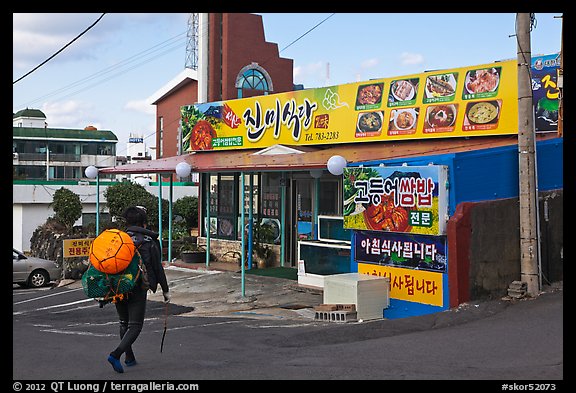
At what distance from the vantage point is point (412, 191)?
1176cm

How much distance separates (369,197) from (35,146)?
65.6 meters

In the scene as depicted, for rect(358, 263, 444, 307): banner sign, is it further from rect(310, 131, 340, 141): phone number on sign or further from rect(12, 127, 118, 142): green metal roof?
rect(12, 127, 118, 142): green metal roof

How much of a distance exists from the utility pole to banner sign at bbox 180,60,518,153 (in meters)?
3.08

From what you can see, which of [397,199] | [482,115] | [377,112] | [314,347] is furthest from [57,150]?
[314,347]

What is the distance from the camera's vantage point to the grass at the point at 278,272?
17.8 meters

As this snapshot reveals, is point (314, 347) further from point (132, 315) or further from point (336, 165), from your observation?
point (336, 165)

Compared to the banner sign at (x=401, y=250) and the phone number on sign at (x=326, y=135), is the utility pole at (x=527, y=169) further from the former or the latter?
the phone number on sign at (x=326, y=135)

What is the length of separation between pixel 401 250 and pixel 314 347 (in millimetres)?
3565

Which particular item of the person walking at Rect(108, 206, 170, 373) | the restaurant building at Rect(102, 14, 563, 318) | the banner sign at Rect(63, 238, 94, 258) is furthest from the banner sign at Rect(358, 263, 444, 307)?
the banner sign at Rect(63, 238, 94, 258)

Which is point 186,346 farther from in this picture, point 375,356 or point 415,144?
point 415,144

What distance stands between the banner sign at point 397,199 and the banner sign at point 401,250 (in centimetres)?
14

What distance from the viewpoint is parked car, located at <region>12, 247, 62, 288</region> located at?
2120 centimetres
